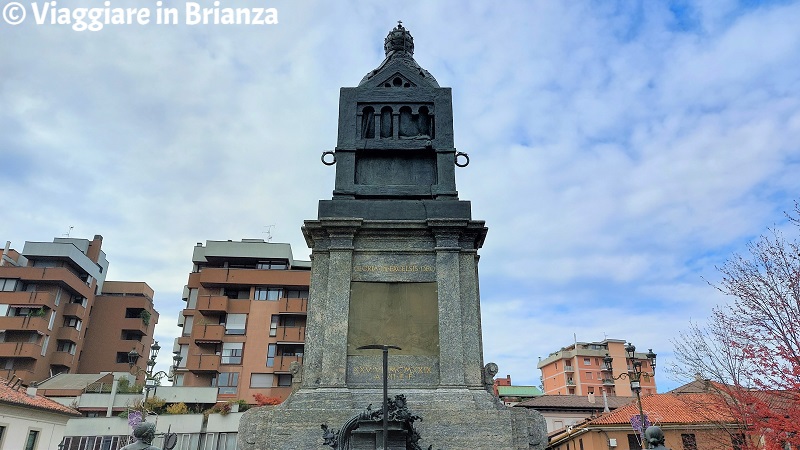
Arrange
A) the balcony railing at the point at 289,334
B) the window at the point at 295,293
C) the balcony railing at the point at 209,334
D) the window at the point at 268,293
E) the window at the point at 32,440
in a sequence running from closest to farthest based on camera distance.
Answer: the window at the point at 32,440 < the balcony railing at the point at 209,334 < the balcony railing at the point at 289,334 < the window at the point at 268,293 < the window at the point at 295,293

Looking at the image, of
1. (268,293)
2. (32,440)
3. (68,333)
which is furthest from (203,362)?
(68,333)

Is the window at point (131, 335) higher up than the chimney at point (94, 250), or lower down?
lower down

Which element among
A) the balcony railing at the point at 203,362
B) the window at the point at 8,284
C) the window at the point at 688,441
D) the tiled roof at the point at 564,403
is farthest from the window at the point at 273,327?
the window at the point at 688,441

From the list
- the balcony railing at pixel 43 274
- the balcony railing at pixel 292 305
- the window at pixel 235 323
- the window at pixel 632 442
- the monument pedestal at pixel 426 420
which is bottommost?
the monument pedestal at pixel 426 420

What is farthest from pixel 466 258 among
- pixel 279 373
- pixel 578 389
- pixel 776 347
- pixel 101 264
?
pixel 578 389

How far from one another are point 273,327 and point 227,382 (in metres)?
5.86

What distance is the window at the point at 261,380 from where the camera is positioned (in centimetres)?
4922

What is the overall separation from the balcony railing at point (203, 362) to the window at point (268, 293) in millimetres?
6271

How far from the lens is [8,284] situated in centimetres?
5538

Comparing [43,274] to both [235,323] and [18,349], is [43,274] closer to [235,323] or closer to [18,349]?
[18,349]

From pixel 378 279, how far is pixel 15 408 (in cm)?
A: 2960

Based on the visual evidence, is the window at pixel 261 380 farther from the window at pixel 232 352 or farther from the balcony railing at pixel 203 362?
the balcony railing at pixel 203 362

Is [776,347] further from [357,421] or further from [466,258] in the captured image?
[357,421]

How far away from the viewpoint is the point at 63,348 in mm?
57281
